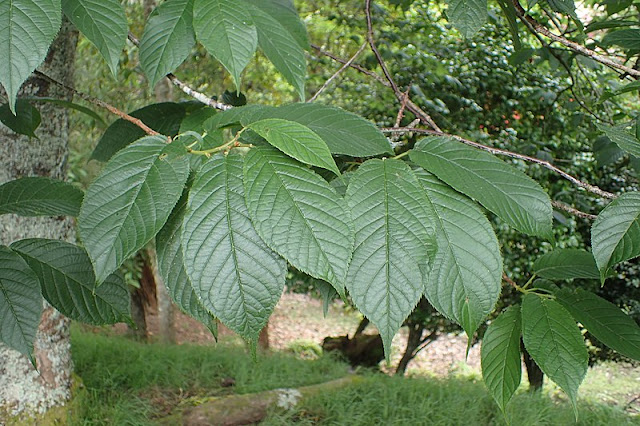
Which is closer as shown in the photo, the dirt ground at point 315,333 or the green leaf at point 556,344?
the green leaf at point 556,344

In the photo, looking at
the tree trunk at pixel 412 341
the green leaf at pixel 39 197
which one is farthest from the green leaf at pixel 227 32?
the tree trunk at pixel 412 341

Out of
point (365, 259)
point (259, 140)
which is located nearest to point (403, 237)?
point (365, 259)

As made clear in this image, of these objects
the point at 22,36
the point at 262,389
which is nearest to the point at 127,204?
the point at 22,36

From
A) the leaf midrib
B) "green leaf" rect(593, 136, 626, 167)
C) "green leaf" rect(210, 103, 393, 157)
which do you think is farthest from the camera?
"green leaf" rect(593, 136, 626, 167)

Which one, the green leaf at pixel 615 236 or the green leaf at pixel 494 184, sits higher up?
the green leaf at pixel 494 184

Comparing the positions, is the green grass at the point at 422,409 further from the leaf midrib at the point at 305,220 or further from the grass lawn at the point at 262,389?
the leaf midrib at the point at 305,220

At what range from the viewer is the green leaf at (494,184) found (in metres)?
0.54

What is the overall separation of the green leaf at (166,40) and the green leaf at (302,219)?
251mm

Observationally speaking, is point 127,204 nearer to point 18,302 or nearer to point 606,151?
point 18,302

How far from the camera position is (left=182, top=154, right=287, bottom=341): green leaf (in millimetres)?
471

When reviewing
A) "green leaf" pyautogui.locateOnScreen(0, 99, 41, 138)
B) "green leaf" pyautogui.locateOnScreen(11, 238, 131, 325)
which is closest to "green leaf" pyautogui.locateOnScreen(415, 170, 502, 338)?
"green leaf" pyautogui.locateOnScreen(11, 238, 131, 325)

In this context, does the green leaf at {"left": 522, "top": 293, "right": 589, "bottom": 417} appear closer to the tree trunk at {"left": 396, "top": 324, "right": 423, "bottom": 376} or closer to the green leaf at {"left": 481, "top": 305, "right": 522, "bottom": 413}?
the green leaf at {"left": 481, "top": 305, "right": 522, "bottom": 413}

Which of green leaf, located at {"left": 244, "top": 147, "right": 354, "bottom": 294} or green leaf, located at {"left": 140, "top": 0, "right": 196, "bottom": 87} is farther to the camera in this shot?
green leaf, located at {"left": 140, "top": 0, "right": 196, "bottom": 87}

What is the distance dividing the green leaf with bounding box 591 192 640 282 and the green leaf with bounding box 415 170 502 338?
0.49ft
